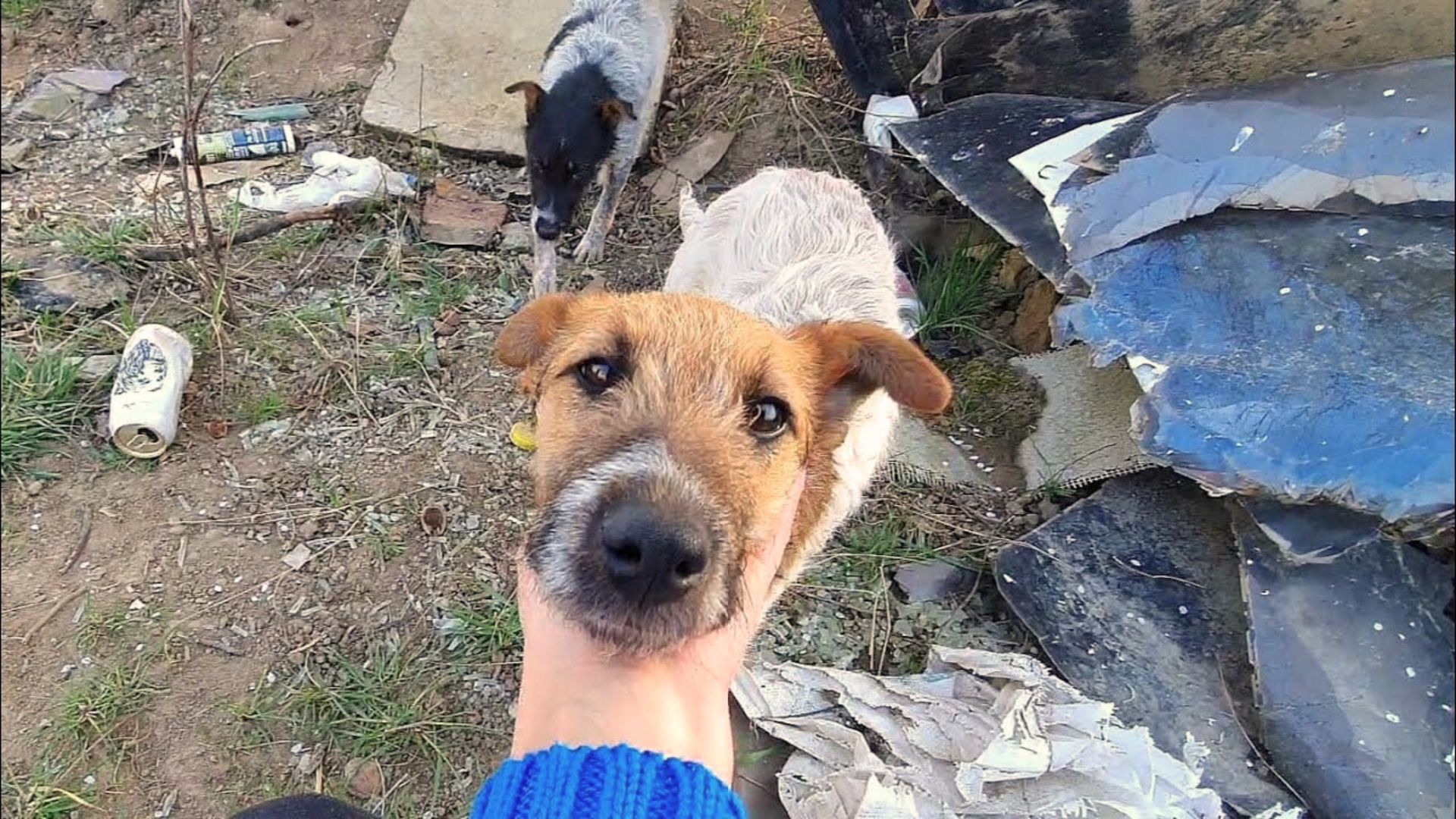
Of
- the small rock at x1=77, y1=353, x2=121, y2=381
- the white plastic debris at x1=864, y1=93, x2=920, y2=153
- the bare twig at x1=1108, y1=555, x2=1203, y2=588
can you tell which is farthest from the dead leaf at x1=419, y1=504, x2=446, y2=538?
the white plastic debris at x1=864, y1=93, x2=920, y2=153

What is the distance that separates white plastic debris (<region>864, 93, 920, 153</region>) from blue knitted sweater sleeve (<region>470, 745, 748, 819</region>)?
3828 millimetres

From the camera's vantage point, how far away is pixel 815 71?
19.0ft

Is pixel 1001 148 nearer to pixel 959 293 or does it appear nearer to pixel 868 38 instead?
pixel 959 293

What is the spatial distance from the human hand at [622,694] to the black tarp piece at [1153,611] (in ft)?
5.58

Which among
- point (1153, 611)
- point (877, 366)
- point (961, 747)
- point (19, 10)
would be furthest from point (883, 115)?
point (19, 10)

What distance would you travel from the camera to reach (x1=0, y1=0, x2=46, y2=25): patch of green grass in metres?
3.91

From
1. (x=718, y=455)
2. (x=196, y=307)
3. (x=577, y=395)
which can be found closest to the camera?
(x=718, y=455)

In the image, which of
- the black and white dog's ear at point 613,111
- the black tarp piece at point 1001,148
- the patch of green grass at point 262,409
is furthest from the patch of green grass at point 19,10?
the black tarp piece at point 1001,148

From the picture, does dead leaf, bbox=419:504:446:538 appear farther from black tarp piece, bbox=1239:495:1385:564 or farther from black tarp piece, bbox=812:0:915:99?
black tarp piece, bbox=812:0:915:99

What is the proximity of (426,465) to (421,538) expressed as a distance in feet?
1.26

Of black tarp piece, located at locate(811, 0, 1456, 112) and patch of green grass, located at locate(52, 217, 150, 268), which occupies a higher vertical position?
black tarp piece, located at locate(811, 0, 1456, 112)

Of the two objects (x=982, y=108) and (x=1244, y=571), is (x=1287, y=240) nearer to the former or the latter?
(x=1244, y=571)

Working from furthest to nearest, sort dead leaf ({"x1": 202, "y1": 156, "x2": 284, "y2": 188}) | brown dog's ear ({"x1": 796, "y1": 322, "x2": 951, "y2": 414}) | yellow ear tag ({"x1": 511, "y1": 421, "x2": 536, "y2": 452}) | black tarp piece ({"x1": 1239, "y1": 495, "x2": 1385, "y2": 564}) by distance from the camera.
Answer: dead leaf ({"x1": 202, "y1": 156, "x2": 284, "y2": 188}) → yellow ear tag ({"x1": 511, "y1": 421, "x2": 536, "y2": 452}) → brown dog's ear ({"x1": 796, "y1": 322, "x2": 951, "y2": 414}) → black tarp piece ({"x1": 1239, "y1": 495, "x2": 1385, "y2": 564})

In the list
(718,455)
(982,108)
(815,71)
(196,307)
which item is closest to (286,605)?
(196,307)
